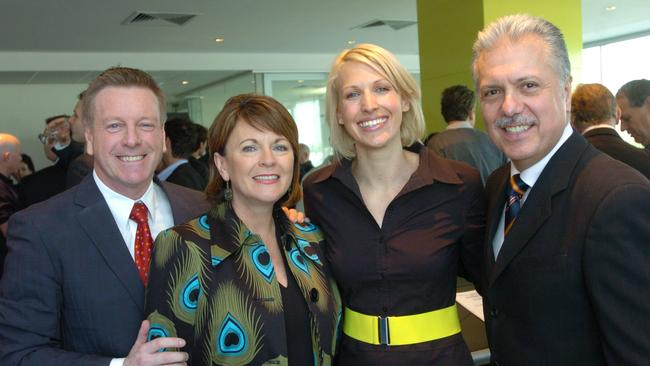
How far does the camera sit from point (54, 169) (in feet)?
14.8

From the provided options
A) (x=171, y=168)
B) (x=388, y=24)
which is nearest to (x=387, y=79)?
(x=171, y=168)

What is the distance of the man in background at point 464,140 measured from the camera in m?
4.67

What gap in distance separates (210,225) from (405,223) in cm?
71

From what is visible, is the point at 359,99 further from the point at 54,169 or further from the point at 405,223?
→ the point at 54,169

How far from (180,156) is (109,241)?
347cm

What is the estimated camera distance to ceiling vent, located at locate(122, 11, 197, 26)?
7.82m

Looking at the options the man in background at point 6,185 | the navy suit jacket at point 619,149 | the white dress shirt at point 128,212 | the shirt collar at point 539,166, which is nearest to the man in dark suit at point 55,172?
the man in background at point 6,185

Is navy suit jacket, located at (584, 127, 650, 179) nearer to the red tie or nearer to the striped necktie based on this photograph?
the striped necktie

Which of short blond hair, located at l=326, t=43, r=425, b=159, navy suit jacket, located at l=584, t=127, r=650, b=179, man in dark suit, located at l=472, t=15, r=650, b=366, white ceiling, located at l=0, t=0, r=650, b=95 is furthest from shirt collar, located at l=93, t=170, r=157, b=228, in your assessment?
white ceiling, located at l=0, t=0, r=650, b=95

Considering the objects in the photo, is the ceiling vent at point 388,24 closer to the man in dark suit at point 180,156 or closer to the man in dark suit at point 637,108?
the man in dark suit at point 180,156

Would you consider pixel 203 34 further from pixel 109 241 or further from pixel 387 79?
pixel 109 241

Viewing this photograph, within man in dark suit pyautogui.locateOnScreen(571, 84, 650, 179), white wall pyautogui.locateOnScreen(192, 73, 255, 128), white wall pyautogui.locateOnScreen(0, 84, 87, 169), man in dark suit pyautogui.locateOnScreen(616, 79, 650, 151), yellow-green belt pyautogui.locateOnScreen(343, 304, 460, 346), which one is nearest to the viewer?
yellow-green belt pyautogui.locateOnScreen(343, 304, 460, 346)

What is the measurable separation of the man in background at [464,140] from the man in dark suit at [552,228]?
2.94m

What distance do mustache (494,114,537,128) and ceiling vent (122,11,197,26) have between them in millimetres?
7121
